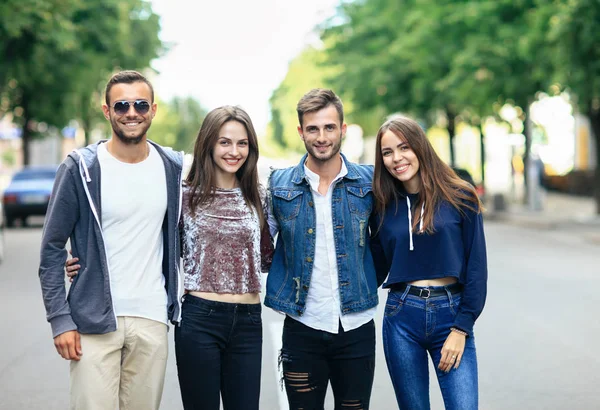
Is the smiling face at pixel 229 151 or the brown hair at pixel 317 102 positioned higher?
the brown hair at pixel 317 102

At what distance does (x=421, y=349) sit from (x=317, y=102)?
114 centimetres

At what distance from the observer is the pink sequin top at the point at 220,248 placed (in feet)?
13.1

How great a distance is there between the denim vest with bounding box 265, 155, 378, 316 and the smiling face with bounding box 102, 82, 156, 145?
2.28 ft

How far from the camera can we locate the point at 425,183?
161 inches

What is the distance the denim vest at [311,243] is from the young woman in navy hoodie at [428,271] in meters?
0.09

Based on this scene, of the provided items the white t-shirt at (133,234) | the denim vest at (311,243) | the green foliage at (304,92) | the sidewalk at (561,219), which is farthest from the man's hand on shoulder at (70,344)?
the green foliage at (304,92)

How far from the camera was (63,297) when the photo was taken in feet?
12.4

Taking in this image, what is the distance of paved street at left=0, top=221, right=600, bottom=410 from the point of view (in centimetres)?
663

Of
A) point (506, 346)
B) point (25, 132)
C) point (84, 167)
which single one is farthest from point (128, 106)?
point (25, 132)

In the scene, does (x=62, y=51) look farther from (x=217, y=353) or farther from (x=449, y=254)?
(x=449, y=254)

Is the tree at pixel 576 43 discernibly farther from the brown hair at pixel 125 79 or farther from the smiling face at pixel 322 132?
the brown hair at pixel 125 79

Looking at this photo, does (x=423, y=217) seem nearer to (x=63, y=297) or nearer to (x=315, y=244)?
(x=315, y=244)

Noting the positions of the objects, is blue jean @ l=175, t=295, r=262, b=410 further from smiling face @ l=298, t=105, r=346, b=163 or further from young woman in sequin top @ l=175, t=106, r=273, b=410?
smiling face @ l=298, t=105, r=346, b=163

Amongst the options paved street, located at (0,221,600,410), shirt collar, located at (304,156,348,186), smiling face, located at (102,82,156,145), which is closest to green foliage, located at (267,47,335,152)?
paved street, located at (0,221,600,410)
